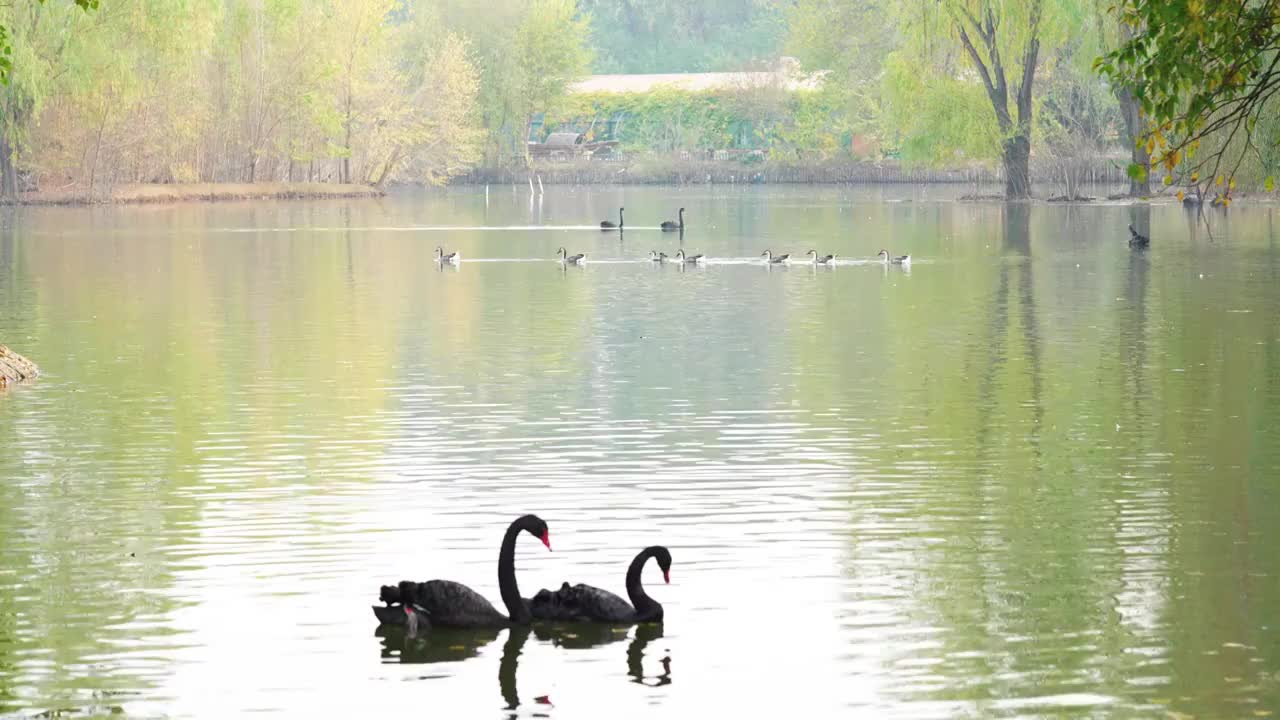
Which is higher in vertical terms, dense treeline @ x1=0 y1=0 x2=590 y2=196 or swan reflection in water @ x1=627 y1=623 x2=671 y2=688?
dense treeline @ x1=0 y1=0 x2=590 y2=196

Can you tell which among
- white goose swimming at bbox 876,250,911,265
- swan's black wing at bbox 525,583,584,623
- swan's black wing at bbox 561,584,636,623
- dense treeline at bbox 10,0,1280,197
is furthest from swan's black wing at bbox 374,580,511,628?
white goose swimming at bbox 876,250,911,265

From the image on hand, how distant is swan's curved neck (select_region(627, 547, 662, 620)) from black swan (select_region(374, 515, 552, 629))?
1.63 feet

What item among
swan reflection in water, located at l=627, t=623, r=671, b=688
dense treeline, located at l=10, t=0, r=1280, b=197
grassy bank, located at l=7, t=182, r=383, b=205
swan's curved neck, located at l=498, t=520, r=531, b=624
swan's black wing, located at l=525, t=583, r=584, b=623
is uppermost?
dense treeline, located at l=10, t=0, r=1280, b=197

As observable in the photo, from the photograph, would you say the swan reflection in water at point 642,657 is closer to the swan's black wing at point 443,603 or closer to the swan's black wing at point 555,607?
the swan's black wing at point 555,607

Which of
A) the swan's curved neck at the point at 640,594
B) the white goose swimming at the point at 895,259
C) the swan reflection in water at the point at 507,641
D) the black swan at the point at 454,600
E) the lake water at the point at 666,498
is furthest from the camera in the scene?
the white goose swimming at the point at 895,259

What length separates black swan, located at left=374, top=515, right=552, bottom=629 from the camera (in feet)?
33.9

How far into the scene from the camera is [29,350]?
2519cm

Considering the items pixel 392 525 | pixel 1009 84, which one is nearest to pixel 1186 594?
A: pixel 392 525

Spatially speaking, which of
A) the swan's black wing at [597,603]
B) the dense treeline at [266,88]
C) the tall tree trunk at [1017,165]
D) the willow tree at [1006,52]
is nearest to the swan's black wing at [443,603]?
the swan's black wing at [597,603]

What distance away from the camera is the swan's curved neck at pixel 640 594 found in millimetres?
10453

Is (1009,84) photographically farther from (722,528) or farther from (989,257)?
(722,528)

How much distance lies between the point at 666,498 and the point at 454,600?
3.98 meters

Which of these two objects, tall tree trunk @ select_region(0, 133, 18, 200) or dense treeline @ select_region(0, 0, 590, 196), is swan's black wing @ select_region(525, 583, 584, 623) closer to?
dense treeline @ select_region(0, 0, 590, 196)

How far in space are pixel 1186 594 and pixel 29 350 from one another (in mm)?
17922
